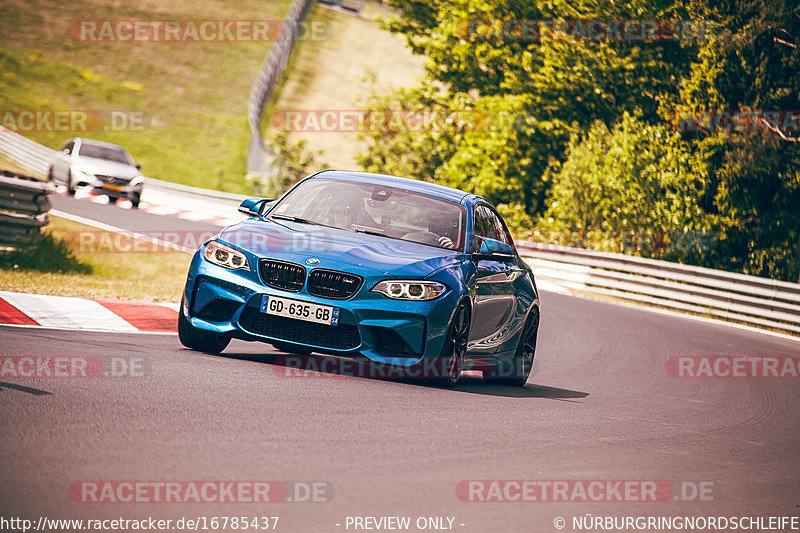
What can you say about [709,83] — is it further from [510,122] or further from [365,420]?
[365,420]

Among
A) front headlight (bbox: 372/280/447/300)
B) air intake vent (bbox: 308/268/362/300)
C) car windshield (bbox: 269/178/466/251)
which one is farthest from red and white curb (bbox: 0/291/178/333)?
front headlight (bbox: 372/280/447/300)

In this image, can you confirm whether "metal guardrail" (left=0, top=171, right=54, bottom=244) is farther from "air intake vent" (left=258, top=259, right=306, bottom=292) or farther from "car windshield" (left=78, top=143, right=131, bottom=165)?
"car windshield" (left=78, top=143, right=131, bottom=165)

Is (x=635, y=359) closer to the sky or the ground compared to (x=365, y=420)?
closer to the ground

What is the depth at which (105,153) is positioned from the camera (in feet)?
92.7

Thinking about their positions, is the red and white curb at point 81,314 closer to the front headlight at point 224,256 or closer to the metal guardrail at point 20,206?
the front headlight at point 224,256

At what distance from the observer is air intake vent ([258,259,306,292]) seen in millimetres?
7691

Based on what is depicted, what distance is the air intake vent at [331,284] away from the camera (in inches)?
300

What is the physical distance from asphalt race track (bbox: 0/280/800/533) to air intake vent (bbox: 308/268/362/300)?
24.4 inches

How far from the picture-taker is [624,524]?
4.86 m

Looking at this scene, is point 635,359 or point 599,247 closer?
point 635,359

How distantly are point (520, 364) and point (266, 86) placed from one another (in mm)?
44483

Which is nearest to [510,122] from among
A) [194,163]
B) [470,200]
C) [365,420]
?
[194,163]

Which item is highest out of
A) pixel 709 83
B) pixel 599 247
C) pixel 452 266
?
pixel 709 83

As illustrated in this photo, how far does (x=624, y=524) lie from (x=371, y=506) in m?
1.18
